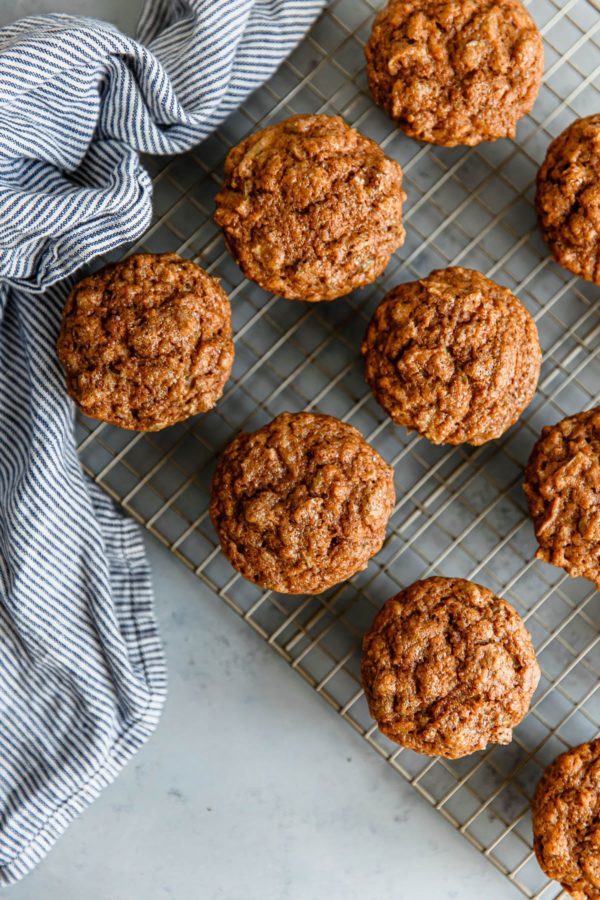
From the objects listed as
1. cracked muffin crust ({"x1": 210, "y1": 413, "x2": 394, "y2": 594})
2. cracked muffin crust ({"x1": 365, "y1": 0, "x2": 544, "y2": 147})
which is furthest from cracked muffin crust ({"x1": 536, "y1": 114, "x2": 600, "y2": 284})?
cracked muffin crust ({"x1": 210, "y1": 413, "x2": 394, "y2": 594})

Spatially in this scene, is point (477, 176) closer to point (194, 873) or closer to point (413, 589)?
point (413, 589)

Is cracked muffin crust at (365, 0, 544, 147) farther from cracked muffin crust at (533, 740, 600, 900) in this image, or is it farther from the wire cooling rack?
cracked muffin crust at (533, 740, 600, 900)

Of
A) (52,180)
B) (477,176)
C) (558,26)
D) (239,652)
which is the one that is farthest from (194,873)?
(558,26)

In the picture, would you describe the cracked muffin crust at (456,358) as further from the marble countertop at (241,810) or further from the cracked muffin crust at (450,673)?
the marble countertop at (241,810)

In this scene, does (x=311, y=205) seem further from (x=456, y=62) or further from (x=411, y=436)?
(x=411, y=436)

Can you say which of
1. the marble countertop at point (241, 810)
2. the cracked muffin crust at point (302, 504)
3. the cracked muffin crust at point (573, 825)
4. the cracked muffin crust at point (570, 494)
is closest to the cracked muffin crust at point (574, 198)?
the cracked muffin crust at point (570, 494)

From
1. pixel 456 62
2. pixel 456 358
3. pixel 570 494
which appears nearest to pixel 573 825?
pixel 570 494

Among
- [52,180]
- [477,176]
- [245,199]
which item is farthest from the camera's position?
[477,176]
